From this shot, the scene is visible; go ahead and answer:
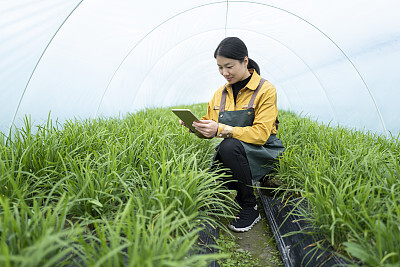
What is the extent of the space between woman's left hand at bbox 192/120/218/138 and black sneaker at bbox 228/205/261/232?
585 millimetres

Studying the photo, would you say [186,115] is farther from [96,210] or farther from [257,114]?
[96,210]

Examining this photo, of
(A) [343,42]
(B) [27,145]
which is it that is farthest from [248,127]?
(A) [343,42]

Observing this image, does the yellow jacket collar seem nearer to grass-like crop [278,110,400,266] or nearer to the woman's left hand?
the woman's left hand

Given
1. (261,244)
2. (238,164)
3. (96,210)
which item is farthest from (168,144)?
(261,244)

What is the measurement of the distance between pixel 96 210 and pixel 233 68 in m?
1.22

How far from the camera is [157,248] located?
2.58ft

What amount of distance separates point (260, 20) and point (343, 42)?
5.76ft

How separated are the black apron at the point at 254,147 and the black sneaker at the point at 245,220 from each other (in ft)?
0.74

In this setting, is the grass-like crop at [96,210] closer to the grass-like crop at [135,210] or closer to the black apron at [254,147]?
the grass-like crop at [135,210]

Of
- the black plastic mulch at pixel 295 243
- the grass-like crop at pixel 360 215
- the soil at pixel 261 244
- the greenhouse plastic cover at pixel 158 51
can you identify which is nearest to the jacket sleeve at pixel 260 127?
the grass-like crop at pixel 360 215

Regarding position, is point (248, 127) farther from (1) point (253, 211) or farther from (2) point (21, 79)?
(2) point (21, 79)

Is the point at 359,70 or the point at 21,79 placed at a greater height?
the point at 21,79

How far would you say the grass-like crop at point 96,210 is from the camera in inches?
29.6

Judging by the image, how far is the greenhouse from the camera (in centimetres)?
87
